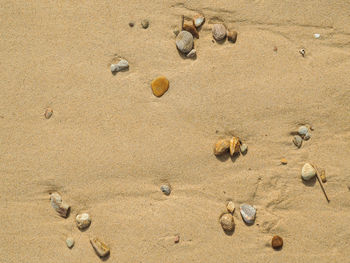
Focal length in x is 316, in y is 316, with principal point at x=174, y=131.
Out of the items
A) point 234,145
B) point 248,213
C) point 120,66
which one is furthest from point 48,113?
point 248,213

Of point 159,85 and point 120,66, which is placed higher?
point 120,66

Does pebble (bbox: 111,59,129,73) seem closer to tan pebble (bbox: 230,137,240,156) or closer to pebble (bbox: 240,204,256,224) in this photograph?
tan pebble (bbox: 230,137,240,156)

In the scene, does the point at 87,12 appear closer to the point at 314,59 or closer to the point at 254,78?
the point at 254,78

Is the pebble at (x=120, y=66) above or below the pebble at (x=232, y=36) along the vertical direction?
below

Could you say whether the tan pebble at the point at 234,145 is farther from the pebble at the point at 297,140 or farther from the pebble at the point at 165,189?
the pebble at the point at 165,189

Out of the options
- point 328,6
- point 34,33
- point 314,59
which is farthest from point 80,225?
point 328,6

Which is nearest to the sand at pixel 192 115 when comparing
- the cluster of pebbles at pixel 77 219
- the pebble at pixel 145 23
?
the pebble at pixel 145 23

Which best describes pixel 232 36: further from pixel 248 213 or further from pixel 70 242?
pixel 70 242
